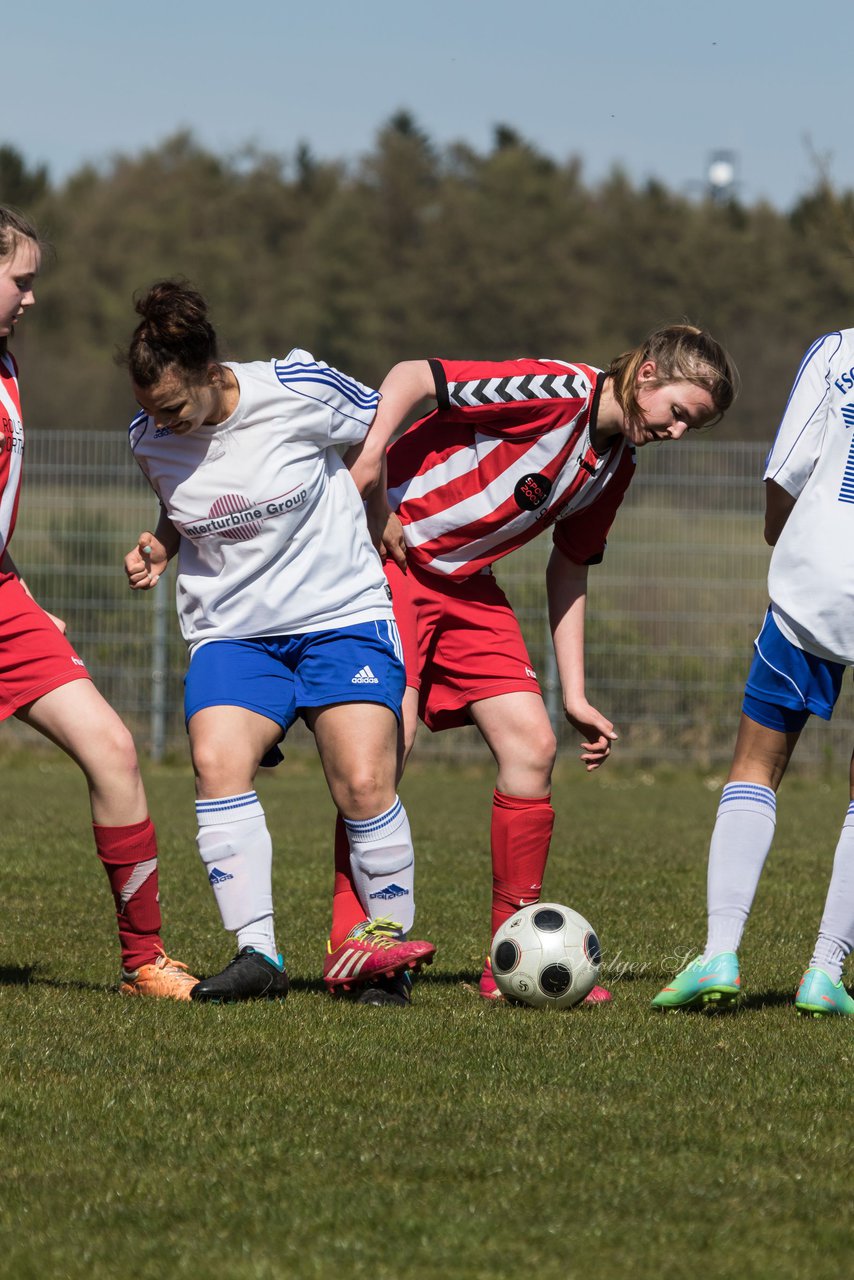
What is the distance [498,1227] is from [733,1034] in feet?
5.92

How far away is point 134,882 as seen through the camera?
5145 mm

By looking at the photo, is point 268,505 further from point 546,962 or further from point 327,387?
point 546,962

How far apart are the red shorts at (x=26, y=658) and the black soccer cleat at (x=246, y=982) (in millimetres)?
954

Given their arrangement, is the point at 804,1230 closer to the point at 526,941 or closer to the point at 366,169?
the point at 526,941

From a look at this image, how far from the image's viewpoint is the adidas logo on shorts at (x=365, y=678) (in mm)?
4988

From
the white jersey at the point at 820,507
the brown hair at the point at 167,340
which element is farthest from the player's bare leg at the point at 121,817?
the white jersey at the point at 820,507

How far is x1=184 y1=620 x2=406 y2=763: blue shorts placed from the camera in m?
4.97

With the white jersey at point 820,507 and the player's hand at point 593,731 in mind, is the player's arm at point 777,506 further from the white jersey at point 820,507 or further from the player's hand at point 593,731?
the player's hand at point 593,731

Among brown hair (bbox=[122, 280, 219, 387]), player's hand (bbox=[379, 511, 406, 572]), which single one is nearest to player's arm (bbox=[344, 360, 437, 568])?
player's hand (bbox=[379, 511, 406, 572])

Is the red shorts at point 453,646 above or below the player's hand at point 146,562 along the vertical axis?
below

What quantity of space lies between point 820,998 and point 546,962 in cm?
79

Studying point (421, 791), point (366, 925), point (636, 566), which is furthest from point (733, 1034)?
point (636, 566)

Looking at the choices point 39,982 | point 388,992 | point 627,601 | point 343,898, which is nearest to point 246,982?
point 388,992

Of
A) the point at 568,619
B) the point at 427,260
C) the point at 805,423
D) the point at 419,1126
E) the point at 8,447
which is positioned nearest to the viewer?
the point at 419,1126
